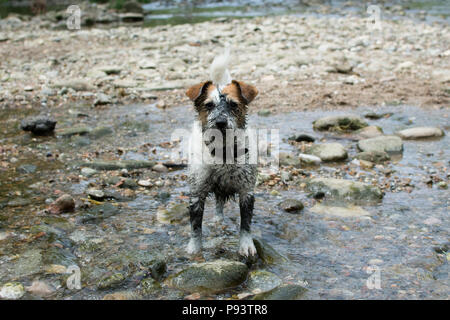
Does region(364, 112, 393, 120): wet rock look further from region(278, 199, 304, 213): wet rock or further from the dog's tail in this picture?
the dog's tail

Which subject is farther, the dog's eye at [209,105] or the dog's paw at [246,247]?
the dog's paw at [246,247]

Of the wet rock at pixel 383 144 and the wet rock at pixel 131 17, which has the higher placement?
the wet rock at pixel 131 17

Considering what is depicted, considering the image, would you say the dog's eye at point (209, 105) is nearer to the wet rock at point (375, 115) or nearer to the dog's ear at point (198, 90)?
the dog's ear at point (198, 90)

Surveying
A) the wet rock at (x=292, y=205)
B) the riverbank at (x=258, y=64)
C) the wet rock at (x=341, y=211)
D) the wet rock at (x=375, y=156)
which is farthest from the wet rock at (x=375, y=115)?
the wet rock at (x=292, y=205)

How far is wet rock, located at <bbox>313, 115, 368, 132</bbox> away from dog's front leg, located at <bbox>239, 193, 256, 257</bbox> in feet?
17.3

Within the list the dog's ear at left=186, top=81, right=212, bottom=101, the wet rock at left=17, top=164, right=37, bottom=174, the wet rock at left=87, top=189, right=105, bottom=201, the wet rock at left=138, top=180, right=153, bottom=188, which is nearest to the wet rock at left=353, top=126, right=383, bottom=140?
the wet rock at left=138, top=180, right=153, bottom=188

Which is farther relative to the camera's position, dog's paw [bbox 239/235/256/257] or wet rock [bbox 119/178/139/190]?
wet rock [bbox 119/178/139/190]

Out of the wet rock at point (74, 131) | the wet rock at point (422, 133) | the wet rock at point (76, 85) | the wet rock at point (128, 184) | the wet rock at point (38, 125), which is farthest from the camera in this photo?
the wet rock at point (76, 85)

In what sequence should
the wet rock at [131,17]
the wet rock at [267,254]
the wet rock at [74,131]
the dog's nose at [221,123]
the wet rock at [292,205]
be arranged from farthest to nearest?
the wet rock at [131,17] → the wet rock at [74,131] → the wet rock at [292,205] → the wet rock at [267,254] → the dog's nose at [221,123]

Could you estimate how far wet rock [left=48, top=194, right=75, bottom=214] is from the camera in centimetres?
676

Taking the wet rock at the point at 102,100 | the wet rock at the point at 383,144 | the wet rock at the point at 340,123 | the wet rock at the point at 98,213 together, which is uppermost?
the wet rock at the point at 102,100

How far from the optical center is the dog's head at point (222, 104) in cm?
491

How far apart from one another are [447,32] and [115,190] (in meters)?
17.5
